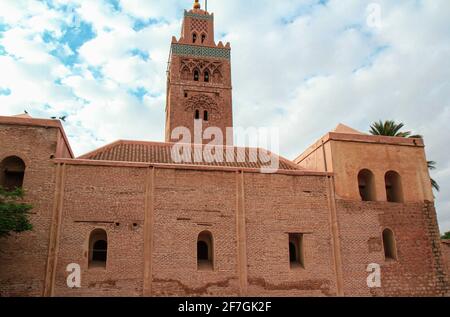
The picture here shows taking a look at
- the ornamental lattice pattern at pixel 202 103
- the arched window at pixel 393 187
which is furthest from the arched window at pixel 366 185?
the ornamental lattice pattern at pixel 202 103

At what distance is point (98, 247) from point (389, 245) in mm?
10820

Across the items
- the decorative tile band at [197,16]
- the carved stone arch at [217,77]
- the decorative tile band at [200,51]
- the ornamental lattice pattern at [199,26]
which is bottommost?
the carved stone arch at [217,77]

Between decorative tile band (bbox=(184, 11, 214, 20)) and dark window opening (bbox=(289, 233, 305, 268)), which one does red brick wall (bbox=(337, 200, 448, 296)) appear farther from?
decorative tile band (bbox=(184, 11, 214, 20))

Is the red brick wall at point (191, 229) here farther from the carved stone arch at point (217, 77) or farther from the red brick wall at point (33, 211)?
the carved stone arch at point (217, 77)

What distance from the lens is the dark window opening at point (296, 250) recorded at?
1492cm

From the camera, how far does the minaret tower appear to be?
1029 inches

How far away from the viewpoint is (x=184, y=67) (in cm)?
2702

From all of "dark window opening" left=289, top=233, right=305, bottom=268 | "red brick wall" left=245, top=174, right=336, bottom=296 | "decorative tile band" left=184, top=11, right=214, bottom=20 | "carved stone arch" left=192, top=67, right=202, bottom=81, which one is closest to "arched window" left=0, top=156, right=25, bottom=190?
"red brick wall" left=245, top=174, right=336, bottom=296

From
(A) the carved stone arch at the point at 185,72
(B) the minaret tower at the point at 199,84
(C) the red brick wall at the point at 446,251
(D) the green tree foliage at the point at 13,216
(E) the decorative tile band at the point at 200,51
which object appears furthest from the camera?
(E) the decorative tile band at the point at 200,51

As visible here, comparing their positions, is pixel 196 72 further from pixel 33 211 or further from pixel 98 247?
pixel 33 211

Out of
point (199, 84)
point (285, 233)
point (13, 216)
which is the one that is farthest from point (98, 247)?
point (199, 84)

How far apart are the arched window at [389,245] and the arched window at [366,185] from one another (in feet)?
4.63

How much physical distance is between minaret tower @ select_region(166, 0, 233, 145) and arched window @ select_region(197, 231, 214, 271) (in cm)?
1195
